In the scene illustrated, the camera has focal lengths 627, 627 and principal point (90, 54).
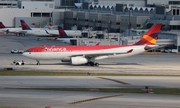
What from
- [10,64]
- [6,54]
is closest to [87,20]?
[6,54]

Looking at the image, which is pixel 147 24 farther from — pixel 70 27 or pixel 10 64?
pixel 10 64

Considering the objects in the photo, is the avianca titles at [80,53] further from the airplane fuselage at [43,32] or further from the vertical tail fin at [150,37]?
the airplane fuselage at [43,32]

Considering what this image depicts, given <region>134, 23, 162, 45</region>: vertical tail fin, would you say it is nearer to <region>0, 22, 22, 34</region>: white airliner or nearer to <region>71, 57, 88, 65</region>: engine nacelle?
<region>71, 57, 88, 65</region>: engine nacelle

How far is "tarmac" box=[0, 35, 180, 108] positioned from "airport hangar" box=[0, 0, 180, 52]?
103 feet

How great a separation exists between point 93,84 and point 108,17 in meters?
99.9

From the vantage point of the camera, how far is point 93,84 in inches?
2399

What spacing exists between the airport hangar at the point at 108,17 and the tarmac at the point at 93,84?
103ft

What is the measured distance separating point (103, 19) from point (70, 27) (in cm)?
2322

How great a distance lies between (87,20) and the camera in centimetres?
17625

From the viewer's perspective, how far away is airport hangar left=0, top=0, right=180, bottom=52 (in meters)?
139

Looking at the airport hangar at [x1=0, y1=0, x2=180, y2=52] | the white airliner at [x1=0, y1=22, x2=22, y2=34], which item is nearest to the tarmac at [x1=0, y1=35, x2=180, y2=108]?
the airport hangar at [x1=0, y1=0, x2=180, y2=52]

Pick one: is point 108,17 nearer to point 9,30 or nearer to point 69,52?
point 9,30

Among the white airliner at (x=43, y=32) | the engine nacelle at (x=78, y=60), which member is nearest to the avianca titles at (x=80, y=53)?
the engine nacelle at (x=78, y=60)

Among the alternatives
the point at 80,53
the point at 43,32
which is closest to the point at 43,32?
the point at 43,32
